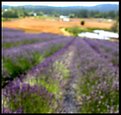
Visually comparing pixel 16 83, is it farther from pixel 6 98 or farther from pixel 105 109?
pixel 105 109

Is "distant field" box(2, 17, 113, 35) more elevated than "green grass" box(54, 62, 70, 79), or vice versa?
"green grass" box(54, 62, 70, 79)

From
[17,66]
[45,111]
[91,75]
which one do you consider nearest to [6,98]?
[45,111]

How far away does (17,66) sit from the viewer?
20.0ft

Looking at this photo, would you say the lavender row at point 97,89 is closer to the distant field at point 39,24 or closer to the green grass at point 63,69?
the green grass at point 63,69

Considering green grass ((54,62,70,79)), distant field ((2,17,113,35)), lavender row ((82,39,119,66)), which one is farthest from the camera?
distant field ((2,17,113,35))

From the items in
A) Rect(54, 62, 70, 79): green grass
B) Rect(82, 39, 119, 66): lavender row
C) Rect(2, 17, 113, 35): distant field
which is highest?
Rect(54, 62, 70, 79): green grass

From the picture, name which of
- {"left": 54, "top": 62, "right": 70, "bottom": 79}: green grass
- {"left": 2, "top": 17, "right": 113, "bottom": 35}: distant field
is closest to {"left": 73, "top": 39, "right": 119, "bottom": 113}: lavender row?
{"left": 54, "top": 62, "right": 70, "bottom": 79}: green grass

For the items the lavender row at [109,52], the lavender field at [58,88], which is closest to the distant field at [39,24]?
the lavender row at [109,52]

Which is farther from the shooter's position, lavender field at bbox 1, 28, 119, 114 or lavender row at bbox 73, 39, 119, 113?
lavender row at bbox 73, 39, 119, 113

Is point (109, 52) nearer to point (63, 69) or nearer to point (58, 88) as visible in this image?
Result: point (63, 69)

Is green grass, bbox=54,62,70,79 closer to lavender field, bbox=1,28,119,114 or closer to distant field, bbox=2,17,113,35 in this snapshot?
lavender field, bbox=1,28,119,114

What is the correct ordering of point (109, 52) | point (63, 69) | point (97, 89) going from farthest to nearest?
point (109, 52) < point (63, 69) < point (97, 89)

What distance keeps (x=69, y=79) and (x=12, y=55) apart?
1.67m

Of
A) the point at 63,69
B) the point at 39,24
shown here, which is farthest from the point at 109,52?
the point at 39,24
